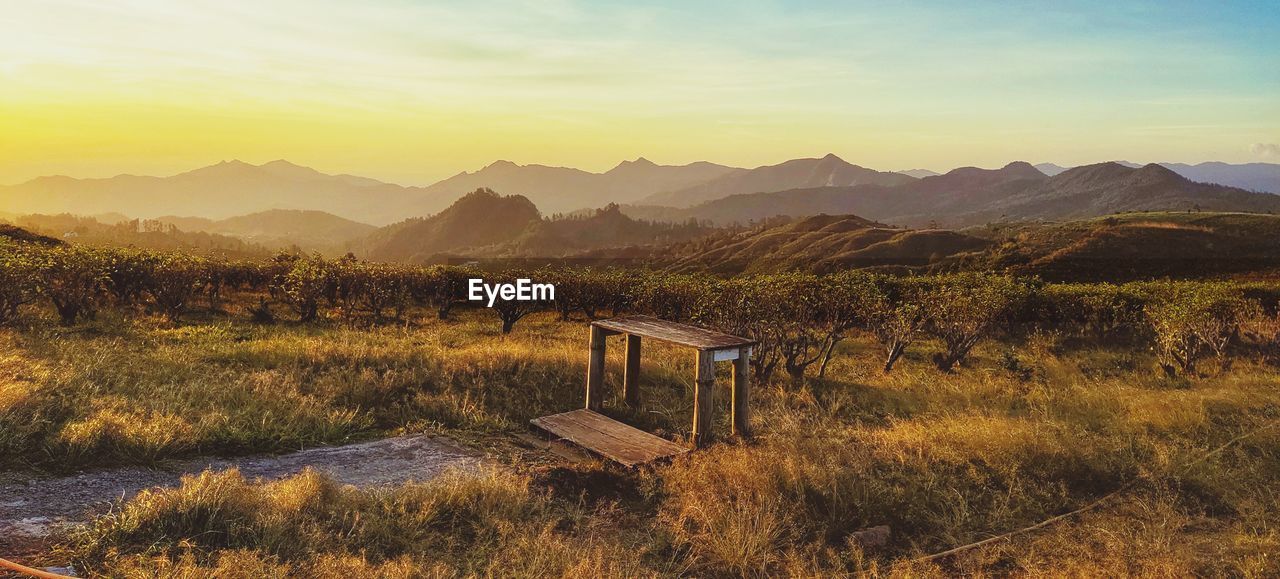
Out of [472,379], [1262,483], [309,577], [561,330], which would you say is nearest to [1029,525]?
[1262,483]

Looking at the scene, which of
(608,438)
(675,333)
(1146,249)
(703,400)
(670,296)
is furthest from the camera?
(1146,249)

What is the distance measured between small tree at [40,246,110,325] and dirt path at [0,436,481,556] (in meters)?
12.9

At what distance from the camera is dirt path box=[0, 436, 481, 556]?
6.02m

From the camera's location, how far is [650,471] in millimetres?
8273

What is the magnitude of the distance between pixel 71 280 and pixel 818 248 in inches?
4431

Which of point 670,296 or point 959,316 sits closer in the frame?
point 959,316

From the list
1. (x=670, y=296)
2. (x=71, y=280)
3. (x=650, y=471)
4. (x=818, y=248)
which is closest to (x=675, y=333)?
(x=650, y=471)

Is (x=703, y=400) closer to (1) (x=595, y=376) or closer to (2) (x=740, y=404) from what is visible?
(2) (x=740, y=404)

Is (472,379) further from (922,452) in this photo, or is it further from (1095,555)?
(1095,555)

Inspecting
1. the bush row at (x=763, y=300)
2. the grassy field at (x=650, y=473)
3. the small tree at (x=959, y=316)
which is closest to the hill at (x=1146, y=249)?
the bush row at (x=763, y=300)

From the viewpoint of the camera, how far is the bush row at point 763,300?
14781mm

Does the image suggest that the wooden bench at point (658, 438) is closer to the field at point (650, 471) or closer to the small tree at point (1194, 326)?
the field at point (650, 471)

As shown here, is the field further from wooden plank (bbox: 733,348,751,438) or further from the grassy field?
wooden plank (bbox: 733,348,751,438)

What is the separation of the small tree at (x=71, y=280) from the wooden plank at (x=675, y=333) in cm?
1509
